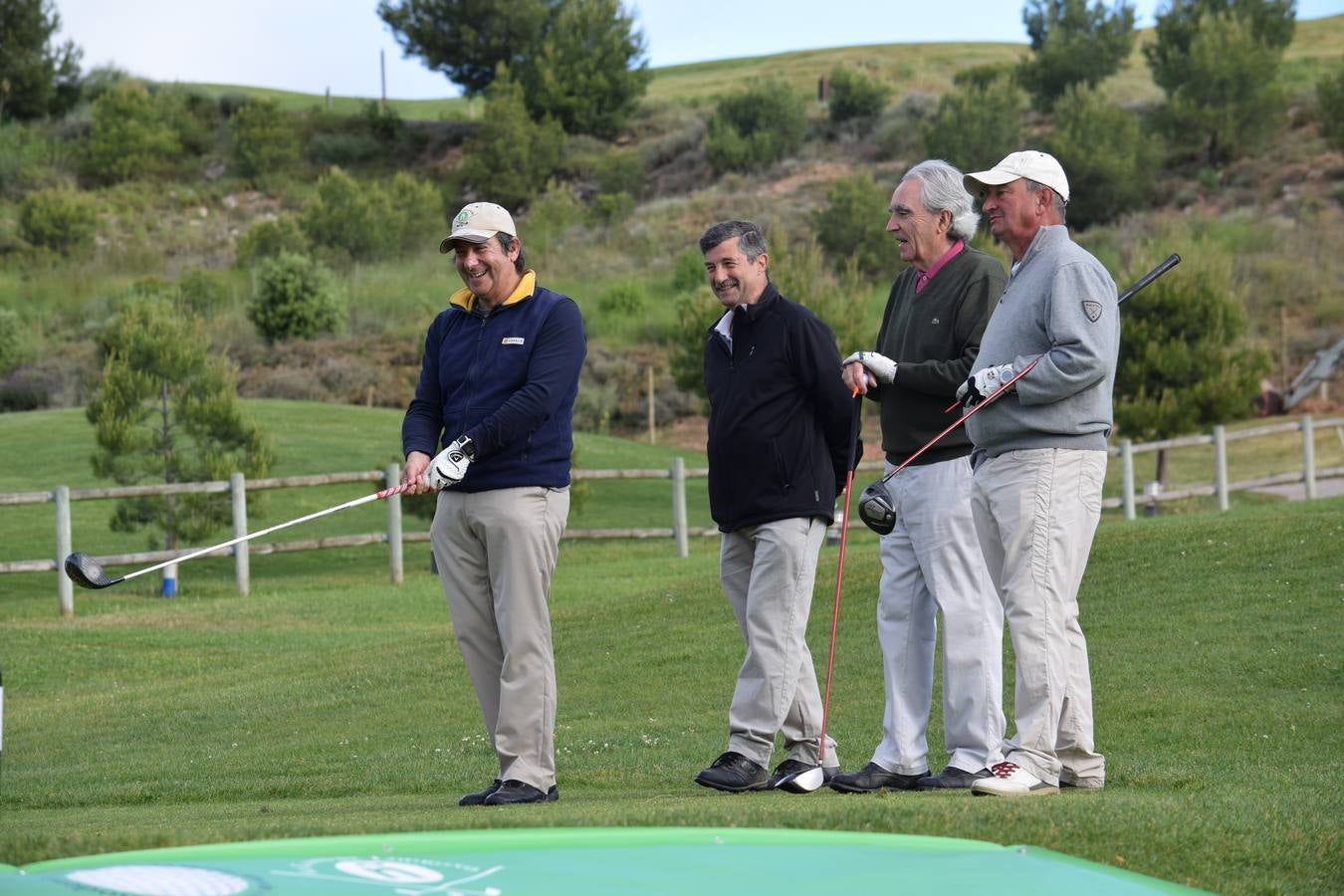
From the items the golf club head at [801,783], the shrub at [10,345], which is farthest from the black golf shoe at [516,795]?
the shrub at [10,345]

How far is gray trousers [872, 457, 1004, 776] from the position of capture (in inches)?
240

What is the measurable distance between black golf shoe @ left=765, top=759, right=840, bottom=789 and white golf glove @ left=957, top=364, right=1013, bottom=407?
1471 millimetres

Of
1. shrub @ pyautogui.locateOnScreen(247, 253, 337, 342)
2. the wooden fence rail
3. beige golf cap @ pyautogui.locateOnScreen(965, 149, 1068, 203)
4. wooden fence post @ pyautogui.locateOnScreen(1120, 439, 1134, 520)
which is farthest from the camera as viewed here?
shrub @ pyautogui.locateOnScreen(247, 253, 337, 342)

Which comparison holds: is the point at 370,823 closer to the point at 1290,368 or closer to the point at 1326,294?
the point at 1290,368

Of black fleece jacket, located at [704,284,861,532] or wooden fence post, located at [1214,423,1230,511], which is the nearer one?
black fleece jacket, located at [704,284,861,532]

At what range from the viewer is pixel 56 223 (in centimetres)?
5528

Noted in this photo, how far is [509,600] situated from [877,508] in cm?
136

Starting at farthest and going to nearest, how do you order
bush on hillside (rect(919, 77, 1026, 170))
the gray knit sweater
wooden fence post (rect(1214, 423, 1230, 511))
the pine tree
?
bush on hillside (rect(919, 77, 1026, 170))
wooden fence post (rect(1214, 423, 1230, 511))
the pine tree
the gray knit sweater

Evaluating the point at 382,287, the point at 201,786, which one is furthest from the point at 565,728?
the point at 382,287

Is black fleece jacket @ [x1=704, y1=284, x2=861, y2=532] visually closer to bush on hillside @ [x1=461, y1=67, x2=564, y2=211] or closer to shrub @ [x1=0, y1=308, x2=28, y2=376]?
shrub @ [x1=0, y1=308, x2=28, y2=376]

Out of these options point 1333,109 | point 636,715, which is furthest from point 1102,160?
point 636,715

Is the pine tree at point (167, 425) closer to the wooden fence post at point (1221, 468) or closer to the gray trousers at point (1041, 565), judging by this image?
the wooden fence post at point (1221, 468)

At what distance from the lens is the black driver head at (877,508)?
5926mm

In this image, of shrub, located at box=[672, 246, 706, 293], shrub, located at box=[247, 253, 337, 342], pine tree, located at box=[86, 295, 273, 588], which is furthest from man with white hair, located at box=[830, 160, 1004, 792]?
shrub, located at box=[672, 246, 706, 293]
